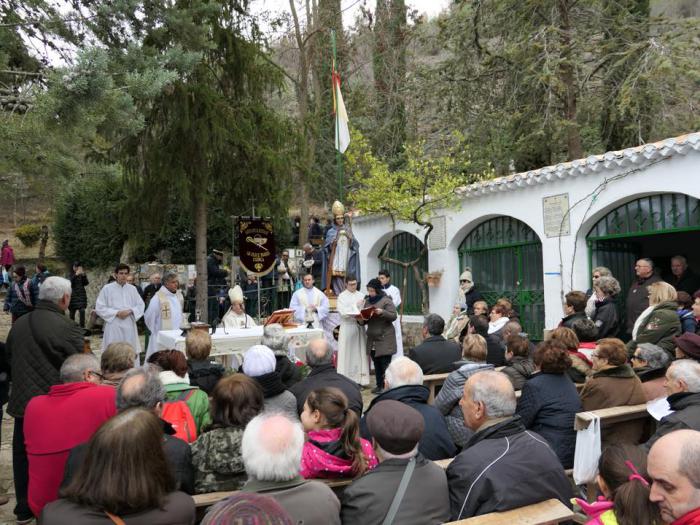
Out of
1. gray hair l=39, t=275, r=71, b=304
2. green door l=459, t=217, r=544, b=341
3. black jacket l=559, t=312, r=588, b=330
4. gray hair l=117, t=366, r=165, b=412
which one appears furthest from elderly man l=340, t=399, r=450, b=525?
green door l=459, t=217, r=544, b=341

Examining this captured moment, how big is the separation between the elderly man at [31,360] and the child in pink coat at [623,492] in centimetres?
351

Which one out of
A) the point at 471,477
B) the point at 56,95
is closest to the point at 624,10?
the point at 56,95

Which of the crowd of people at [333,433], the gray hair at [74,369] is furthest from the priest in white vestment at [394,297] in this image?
the gray hair at [74,369]

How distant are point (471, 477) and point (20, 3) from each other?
6329mm

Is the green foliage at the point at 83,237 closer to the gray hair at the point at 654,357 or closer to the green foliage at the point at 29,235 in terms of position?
the green foliage at the point at 29,235

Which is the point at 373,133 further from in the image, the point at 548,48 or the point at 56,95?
the point at 56,95

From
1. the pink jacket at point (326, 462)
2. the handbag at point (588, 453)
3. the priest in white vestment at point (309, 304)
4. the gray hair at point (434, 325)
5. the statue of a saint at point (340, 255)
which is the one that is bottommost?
the handbag at point (588, 453)

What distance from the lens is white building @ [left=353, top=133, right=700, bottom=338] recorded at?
8109 millimetres

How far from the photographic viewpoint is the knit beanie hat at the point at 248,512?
1.49 meters

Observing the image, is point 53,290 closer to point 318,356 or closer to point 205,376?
point 205,376

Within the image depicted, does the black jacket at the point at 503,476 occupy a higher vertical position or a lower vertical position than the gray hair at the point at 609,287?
lower

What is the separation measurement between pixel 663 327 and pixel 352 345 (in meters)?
4.34

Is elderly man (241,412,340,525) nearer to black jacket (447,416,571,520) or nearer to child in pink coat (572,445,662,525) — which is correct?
black jacket (447,416,571,520)

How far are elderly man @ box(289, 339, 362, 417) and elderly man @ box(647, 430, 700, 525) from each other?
2.18 meters
